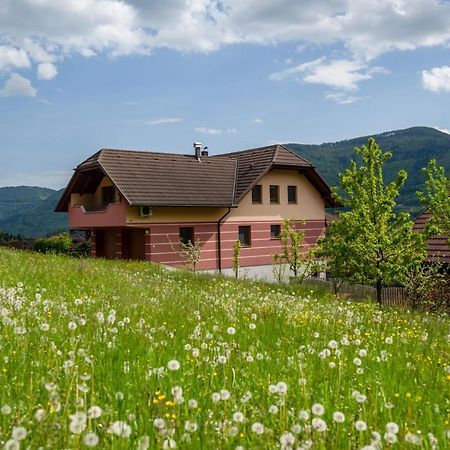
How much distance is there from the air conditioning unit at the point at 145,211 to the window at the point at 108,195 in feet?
13.6

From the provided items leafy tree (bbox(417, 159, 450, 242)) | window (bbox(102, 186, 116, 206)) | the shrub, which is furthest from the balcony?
leafy tree (bbox(417, 159, 450, 242))

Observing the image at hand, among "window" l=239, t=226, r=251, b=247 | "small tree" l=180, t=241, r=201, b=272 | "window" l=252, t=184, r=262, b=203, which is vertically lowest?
"small tree" l=180, t=241, r=201, b=272

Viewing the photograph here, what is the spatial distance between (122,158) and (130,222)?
4.40m

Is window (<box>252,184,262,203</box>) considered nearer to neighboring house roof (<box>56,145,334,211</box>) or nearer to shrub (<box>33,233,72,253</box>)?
neighboring house roof (<box>56,145,334,211</box>)

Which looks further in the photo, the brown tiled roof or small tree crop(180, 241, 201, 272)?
the brown tiled roof

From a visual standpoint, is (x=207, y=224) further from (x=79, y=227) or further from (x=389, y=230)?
(x=389, y=230)

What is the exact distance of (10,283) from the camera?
9.41 metres

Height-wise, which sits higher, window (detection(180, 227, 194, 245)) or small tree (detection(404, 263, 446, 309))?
window (detection(180, 227, 194, 245))

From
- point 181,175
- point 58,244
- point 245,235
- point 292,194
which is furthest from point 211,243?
point 58,244

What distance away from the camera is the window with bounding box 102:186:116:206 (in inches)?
1325

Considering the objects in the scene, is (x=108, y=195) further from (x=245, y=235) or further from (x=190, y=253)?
(x=245, y=235)

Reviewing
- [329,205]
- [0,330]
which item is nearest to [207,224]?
[329,205]

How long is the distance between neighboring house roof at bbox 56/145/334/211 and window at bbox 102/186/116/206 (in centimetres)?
90

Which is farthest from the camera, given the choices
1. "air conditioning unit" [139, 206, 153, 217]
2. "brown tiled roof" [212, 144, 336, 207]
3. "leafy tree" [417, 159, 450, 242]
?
"brown tiled roof" [212, 144, 336, 207]
